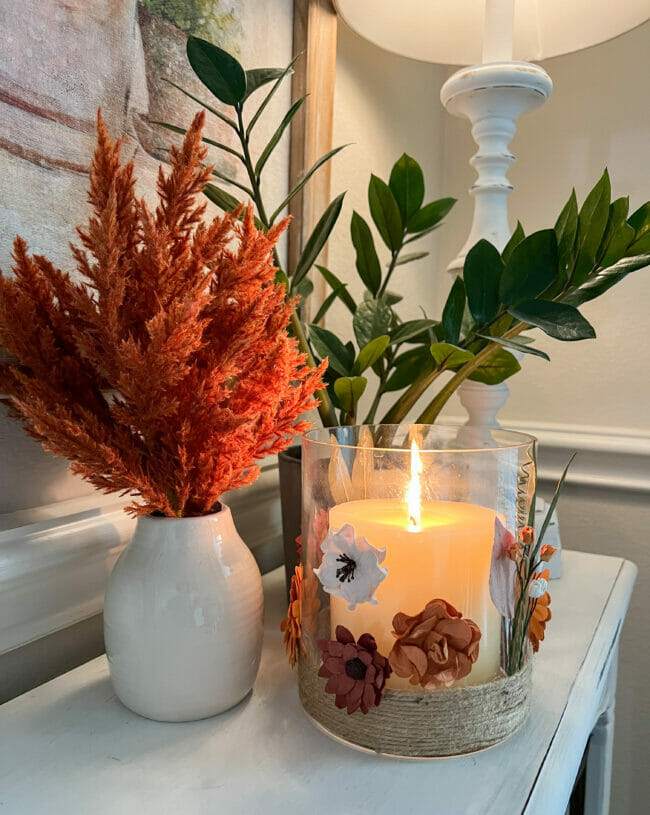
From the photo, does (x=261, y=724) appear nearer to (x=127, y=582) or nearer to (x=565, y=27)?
(x=127, y=582)

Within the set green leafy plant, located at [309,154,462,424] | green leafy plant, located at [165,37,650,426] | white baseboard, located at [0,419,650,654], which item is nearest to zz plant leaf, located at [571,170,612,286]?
green leafy plant, located at [165,37,650,426]

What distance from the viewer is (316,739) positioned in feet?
1.06

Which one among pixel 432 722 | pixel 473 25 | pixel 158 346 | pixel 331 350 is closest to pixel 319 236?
pixel 331 350

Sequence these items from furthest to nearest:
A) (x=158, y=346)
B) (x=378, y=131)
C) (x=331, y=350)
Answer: (x=378, y=131) → (x=331, y=350) → (x=158, y=346)

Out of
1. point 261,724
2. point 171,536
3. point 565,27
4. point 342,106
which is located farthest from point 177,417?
point 565,27

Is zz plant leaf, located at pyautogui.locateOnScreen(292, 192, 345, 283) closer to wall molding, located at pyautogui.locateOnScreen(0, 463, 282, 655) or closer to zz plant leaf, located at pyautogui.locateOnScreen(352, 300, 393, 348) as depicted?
zz plant leaf, located at pyautogui.locateOnScreen(352, 300, 393, 348)

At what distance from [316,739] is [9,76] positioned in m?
0.39

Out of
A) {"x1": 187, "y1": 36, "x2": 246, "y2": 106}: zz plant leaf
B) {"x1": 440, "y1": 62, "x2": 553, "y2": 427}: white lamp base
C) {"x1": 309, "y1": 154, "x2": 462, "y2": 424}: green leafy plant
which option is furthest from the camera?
{"x1": 440, "y1": 62, "x2": 553, "y2": 427}: white lamp base

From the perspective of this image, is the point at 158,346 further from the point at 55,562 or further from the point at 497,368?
the point at 497,368

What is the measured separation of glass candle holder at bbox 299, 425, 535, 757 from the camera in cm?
30

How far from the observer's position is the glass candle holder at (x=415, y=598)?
30 centimetres

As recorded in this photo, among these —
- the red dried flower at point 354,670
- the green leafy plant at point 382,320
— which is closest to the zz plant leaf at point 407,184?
the green leafy plant at point 382,320

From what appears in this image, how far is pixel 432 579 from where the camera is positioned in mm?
308

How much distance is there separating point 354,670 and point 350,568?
48 mm
